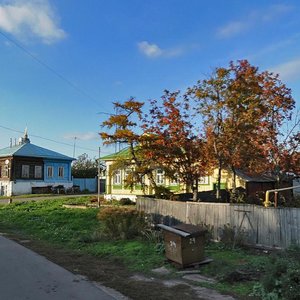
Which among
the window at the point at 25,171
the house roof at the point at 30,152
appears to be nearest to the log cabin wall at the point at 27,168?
the window at the point at 25,171

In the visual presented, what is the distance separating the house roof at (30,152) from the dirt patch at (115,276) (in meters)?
38.5

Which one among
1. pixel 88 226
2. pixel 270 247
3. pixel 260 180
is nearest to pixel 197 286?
pixel 270 247

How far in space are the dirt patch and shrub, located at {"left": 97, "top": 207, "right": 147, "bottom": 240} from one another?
203 centimetres

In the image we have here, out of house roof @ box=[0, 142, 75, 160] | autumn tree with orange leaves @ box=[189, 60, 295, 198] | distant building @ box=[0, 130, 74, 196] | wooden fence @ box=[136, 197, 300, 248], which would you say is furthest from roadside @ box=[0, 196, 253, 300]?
house roof @ box=[0, 142, 75, 160]

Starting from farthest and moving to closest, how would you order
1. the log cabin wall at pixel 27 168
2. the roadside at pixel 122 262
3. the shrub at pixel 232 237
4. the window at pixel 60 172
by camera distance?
the window at pixel 60 172 < the log cabin wall at pixel 27 168 < the shrub at pixel 232 237 < the roadside at pixel 122 262

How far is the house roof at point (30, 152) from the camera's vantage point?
50.0 metres

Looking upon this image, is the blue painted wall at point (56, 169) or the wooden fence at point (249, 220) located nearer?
the wooden fence at point (249, 220)

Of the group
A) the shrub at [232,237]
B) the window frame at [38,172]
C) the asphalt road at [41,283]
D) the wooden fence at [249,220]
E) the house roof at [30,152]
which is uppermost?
the house roof at [30,152]

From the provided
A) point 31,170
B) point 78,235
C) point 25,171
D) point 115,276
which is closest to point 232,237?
point 115,276

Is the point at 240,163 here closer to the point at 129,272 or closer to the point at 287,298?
the point at 129,272

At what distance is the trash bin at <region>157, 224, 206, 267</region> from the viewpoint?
Answer: 32.7 feet

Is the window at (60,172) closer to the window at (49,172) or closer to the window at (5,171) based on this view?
the window at (49,172)

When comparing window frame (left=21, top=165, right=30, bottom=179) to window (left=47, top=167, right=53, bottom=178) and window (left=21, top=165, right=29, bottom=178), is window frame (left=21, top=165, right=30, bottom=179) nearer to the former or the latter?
window (left=21, top=165, right=29, bottom=178)

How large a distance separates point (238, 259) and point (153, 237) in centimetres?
329
